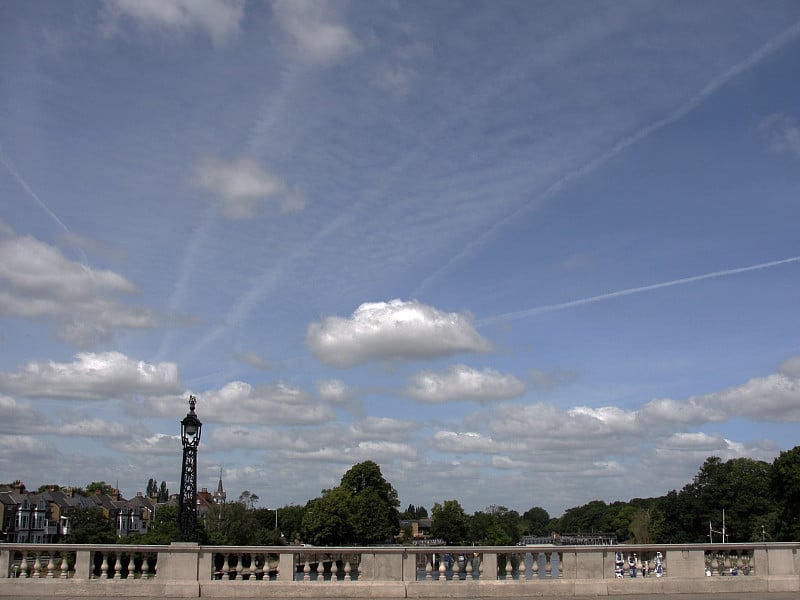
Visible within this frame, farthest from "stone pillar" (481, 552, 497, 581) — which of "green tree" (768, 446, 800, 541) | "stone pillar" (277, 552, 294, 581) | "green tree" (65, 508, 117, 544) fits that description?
"green tree" (768, 446, 800, 541)

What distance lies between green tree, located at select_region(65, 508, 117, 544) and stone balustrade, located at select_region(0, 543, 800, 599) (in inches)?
2544

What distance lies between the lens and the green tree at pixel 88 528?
79.8m

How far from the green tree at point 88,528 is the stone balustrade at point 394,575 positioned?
64.6 meters

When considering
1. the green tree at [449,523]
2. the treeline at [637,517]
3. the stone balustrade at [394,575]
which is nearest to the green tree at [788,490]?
the treeline at [637,517]

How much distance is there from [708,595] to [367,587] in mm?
7854

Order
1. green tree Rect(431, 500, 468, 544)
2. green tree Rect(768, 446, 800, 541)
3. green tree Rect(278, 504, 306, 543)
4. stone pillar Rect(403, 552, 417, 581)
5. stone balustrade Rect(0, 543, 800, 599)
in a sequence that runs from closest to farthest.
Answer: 1. stone balustrade Rect(0, 543, 800, 599)
2. stone pillar Rect(403, 552, 417, 581)
3. green tree Rect(768, 446, 800, 541)
4. green tree Rect(431, 500, 468, 544)
5. green tree Rect(278, 504, 306, 543)

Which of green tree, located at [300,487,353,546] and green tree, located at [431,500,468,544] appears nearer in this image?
green tree, located at [300,487,353,546]

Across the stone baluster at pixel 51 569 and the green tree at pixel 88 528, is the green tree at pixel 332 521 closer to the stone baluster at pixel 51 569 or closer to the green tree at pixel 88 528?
the green tree at pixel 88 528

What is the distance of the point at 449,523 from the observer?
449 feet

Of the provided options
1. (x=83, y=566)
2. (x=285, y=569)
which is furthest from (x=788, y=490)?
(x=83, y=566)

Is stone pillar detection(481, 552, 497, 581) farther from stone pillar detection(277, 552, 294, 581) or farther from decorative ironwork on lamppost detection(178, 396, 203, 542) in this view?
decorative ironwork on lamppost detection(178, 396, 203, 542)

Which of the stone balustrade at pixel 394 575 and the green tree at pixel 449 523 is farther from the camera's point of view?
the green tree at pixel 449 523

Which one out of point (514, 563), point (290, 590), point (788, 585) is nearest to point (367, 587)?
point (290, 590)

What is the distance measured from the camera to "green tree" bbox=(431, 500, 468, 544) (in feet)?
447
